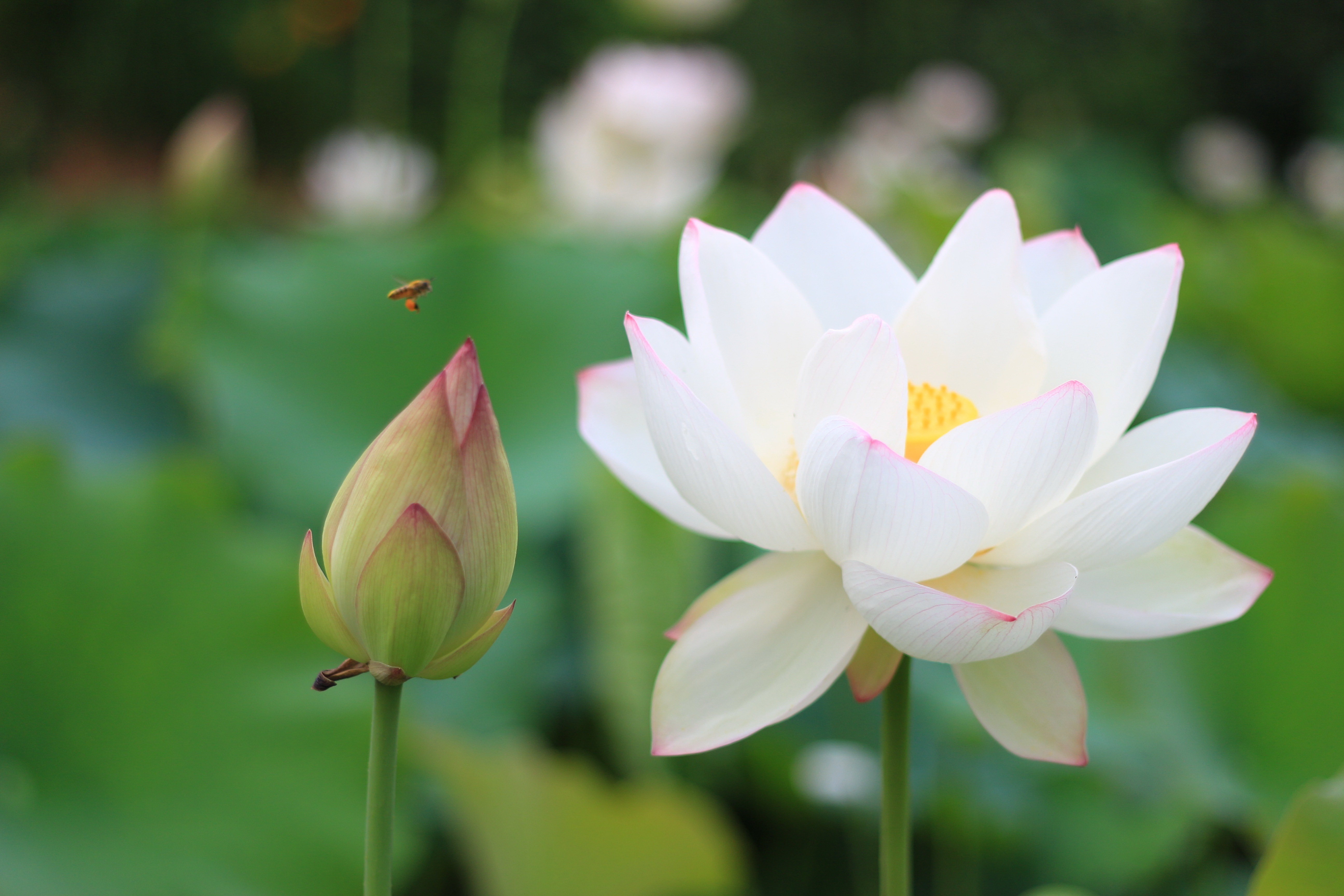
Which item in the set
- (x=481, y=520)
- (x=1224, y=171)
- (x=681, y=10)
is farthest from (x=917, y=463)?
(x=1224, y=171)

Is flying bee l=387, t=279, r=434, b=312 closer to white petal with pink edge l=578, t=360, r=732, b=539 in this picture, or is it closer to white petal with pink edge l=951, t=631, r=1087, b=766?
white petal with pink edge l=578, t=360, r=732, b=539

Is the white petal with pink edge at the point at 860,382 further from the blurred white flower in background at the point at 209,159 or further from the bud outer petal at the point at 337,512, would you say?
the blurred white flower in background at the point at 209,159

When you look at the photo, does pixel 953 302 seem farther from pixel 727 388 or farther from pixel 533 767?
pixel 533 767

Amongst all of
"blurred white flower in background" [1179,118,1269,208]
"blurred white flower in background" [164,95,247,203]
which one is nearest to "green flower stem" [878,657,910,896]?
"blurred white flower in background" [164,95,247,203]

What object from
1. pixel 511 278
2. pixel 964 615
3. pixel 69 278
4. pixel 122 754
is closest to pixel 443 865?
pixel 122 754

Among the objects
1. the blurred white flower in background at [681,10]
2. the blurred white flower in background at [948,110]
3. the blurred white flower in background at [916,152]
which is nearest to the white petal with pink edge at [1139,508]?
the blurred white flower in background at [916,152]
